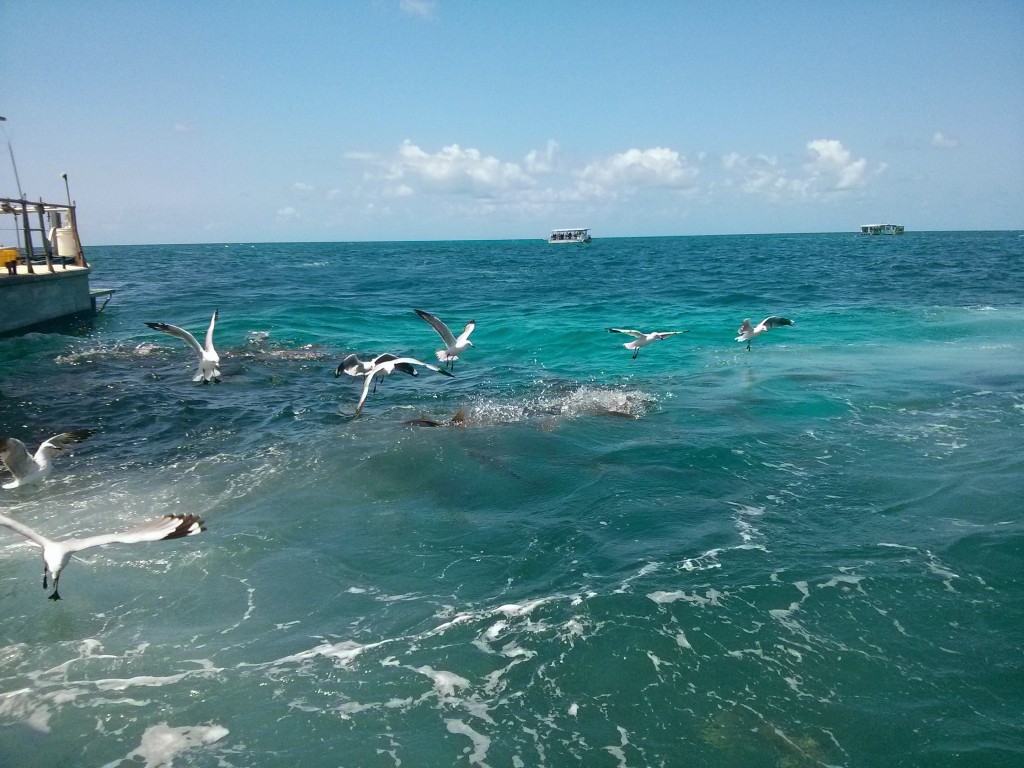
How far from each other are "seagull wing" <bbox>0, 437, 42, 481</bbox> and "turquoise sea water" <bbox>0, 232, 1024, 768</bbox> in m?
1.04

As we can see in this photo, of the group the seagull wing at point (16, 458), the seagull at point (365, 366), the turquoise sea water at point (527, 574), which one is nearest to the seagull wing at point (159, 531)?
the turquoise sea water at point (527, 574)

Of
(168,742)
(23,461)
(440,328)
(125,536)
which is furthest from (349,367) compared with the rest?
(168,742)

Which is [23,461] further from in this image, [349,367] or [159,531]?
[349,367]

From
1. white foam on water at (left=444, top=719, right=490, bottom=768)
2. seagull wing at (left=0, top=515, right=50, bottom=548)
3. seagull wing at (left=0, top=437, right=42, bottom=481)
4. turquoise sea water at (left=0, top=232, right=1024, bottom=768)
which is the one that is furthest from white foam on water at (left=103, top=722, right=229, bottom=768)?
seagull wing at (left=0, top=437, right=42, bottom=481)

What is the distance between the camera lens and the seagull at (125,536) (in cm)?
704

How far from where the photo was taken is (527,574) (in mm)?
9516

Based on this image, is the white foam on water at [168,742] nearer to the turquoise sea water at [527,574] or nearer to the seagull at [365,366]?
the turquoise sea water at [527,574]

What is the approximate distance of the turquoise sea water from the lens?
6.76 meters

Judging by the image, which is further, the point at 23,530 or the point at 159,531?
the point at 23,530

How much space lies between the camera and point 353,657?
25.6ft

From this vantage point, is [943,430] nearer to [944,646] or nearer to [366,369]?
→ [944,646]

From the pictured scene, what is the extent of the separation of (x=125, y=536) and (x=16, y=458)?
4833 millimetres

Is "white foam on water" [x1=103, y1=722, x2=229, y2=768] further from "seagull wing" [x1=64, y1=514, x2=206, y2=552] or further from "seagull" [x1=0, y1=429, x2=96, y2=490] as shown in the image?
"seagull" [x1=0, y1=429, x2=96, y2=490]

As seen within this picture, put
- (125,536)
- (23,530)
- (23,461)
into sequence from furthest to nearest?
1. (23,461)
2. (23,530)
3. (125,536)
